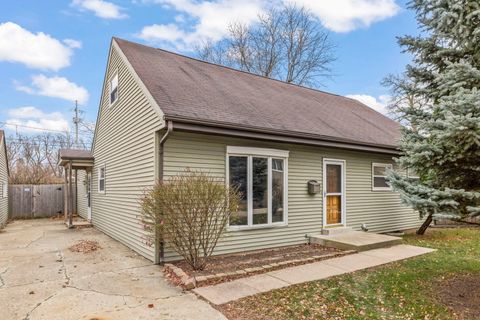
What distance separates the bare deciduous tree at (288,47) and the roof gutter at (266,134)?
46.8ft

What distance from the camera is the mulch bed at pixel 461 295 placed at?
4.27 metres

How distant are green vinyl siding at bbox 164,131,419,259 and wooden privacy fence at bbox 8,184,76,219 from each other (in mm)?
13102

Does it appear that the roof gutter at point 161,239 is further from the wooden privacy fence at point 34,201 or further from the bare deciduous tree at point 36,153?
the bare deciduous tree at point 36,153

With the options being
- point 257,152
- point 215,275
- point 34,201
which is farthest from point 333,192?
point 34,201

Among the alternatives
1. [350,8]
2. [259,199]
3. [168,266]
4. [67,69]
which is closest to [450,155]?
[259,199]

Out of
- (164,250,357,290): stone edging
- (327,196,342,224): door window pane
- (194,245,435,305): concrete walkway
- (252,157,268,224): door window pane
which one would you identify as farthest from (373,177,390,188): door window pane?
(164,250,357,290): stone edging

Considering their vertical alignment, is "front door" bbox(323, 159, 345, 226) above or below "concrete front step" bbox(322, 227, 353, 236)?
above

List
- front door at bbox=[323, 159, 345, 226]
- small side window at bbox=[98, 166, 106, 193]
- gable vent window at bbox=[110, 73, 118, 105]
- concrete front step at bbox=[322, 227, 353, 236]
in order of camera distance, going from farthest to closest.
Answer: small side window at bbox=[98, 166, 106, 193] → gable vent window at bbox=[110, 73, 118, 105] → front door at bbox=[323, 159, 345, 226] → concrete front step at bbox=[322, 227, 353, 236]

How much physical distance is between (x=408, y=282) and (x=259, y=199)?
3317 millimetres

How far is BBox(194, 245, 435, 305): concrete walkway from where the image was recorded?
4767mm

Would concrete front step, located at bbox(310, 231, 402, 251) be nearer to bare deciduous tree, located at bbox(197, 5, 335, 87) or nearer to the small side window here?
the small side window

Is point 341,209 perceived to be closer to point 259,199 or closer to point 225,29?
point 259,199

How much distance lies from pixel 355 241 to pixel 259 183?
2.70m

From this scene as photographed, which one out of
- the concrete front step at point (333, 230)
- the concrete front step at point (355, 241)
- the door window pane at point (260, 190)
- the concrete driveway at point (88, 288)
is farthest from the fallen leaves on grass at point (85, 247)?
the concrete front step at point (333, 230)
